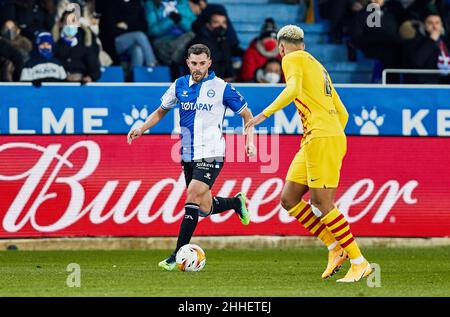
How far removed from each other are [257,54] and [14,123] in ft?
15.6

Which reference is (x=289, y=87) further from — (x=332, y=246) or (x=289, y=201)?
(x=332, y=246)

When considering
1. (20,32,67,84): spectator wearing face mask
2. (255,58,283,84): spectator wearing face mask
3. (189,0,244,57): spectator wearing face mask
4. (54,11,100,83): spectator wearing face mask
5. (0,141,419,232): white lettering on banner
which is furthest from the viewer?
(189,0,244,57): spectator wearing face mask

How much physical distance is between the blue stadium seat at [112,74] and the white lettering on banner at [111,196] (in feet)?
9.12

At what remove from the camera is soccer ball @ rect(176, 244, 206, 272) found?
43.5 feet

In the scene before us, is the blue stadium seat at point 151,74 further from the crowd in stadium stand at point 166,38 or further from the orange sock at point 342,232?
the orange sock at point 342,232

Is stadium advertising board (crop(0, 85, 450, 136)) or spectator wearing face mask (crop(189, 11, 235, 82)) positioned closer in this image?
stadium advertising board (crop(0, 85, 450, 136))

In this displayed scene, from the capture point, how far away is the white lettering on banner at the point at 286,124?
17516mm

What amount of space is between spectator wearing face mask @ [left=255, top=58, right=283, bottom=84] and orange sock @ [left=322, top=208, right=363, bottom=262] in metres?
7.59

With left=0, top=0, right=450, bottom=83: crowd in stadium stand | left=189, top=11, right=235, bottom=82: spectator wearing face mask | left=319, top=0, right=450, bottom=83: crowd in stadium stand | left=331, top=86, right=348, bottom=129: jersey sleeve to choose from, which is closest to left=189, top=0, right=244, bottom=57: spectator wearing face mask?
left=0, top=0, right=450, bottom=83: crowd in stadium stand

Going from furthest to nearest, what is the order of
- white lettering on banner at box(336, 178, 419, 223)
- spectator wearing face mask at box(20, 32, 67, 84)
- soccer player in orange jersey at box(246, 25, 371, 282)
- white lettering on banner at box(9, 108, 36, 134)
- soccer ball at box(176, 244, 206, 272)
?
spectator wearing face mask at box(20, 32, 67, 84) < white lettering on banner at box(336, 178, 419, 223) < white lettering on banner at box(9, 108, 36, 134) < soccer ball at box(176, 244, 206, 272) < soccer player in orange jersey at box(246, 25, 371, 282)

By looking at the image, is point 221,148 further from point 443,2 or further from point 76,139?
point 443,2

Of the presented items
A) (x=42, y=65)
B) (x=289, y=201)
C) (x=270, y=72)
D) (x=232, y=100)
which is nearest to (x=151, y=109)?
(x=42, y=65)

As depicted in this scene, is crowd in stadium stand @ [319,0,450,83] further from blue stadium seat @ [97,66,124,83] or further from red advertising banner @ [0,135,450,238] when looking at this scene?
blue stadium seat @ [97,66,124,83]
